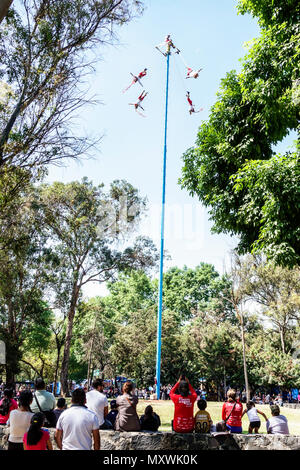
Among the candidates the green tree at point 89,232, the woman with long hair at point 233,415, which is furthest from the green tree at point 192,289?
the woman with long hair at point 233,415

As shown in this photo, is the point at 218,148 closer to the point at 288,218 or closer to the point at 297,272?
the point at 288,218

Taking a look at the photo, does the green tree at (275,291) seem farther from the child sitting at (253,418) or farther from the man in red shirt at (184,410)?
the man in red shirt at (184,410)

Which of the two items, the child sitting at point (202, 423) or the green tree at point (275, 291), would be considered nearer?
the child sitting at point (202, 423)

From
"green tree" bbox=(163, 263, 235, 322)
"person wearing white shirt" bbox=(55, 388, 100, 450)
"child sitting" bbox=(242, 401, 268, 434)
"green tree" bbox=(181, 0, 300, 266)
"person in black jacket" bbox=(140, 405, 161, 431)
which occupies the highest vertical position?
"green tree" bbox=(163, 263, 235, 322)

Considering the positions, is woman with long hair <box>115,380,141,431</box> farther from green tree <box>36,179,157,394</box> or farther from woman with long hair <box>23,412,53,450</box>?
green tree <box>36,179,157,394</box>

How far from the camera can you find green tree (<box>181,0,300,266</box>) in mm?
8484

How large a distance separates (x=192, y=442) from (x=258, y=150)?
24.4ft

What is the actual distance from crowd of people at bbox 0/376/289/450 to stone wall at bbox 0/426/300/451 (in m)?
0.39

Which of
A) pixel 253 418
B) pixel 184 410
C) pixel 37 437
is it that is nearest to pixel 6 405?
pixel 37 437

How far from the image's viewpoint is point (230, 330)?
36656 millimetres

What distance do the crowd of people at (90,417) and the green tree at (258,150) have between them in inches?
145

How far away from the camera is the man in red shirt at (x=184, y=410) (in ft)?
19.8

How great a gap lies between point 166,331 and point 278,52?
94.0ft

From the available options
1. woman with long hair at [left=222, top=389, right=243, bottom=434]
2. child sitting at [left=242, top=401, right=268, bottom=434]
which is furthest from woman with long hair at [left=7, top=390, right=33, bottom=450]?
child sitting at [left=242, top=401, right=268, bottom=434]
